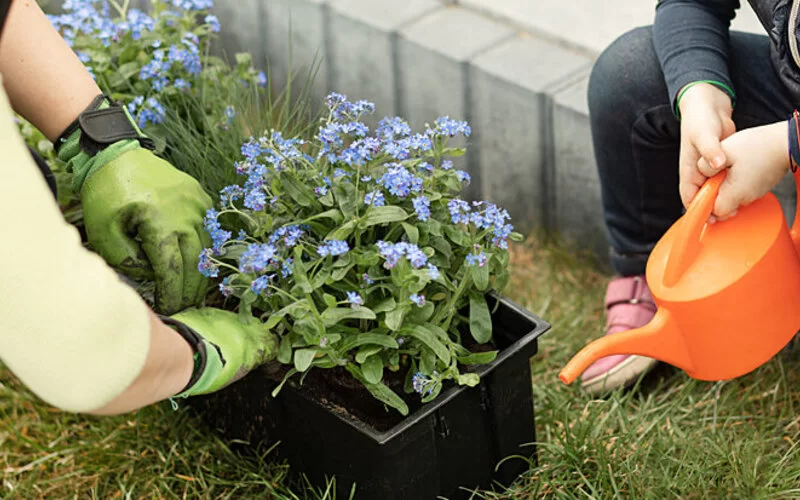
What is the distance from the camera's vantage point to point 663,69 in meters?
1.47

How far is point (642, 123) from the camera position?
1562 mm

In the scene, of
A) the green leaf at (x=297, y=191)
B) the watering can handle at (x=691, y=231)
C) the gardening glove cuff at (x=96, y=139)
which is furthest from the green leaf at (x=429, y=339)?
the gardening glove cuff at (x=96, y=139)

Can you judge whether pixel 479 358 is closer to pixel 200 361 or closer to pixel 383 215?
pixel 383 215

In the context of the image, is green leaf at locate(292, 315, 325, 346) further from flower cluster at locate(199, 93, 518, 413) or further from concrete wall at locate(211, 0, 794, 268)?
concrete wall at locate(211, 0, 794, 268)

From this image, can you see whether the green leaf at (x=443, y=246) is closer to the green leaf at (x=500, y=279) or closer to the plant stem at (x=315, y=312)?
the green leaf at (x=500, y=279)

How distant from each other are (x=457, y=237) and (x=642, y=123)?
19.1 inches

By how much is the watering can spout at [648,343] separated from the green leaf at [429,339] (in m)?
0.16

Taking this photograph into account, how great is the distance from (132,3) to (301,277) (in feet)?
4.85

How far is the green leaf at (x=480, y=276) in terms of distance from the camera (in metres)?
1.22

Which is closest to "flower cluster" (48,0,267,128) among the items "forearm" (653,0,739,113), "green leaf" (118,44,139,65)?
"green leaf" (118,44,139,65)

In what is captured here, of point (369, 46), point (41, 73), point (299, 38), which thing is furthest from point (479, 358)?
point (299, 38)

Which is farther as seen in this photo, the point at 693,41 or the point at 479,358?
the point at 693,41

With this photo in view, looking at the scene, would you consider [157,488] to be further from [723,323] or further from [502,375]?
[723,323]

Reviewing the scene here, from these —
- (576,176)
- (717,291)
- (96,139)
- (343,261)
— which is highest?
(96,139)
